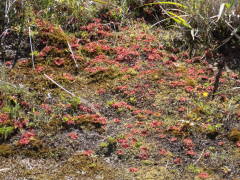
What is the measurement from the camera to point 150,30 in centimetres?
517

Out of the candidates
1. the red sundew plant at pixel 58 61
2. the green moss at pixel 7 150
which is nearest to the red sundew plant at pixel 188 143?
the green moss at pixel 7 150

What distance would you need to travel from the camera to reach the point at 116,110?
13.2 ft

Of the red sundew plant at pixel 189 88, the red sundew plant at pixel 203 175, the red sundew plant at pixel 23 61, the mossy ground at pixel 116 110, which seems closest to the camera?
the red sundew plant at pixel 203 175

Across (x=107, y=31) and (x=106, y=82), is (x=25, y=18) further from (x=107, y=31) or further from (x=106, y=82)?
(x=106, y=82)

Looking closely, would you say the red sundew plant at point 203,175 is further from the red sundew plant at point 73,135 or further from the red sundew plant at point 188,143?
the red sundew plant at point 73,135

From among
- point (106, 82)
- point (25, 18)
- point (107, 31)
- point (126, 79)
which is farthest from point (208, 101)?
point (25, 18)

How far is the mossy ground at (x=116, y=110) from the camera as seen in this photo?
3.34 meters

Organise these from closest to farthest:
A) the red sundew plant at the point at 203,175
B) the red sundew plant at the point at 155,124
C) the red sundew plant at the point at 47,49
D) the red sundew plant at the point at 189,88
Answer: the red sundew plant at the point at 203,175
the red sundew plant at the point at 155,124
the red sundew plant at the point at 189,88
the red sundew plant at the point at 47,49

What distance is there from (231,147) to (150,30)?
2.58 meters

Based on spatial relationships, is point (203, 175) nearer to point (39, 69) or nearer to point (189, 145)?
point (189, 145)

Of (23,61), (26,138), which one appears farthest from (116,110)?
(23,61)

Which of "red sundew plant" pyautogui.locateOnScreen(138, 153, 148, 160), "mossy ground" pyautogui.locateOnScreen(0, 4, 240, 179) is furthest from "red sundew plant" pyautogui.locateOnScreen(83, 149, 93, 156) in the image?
"red sundew plant" pyautogui.locateOnScreen(138, 153, 148, 160)

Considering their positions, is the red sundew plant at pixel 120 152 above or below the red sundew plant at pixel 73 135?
below

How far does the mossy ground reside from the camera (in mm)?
3336
